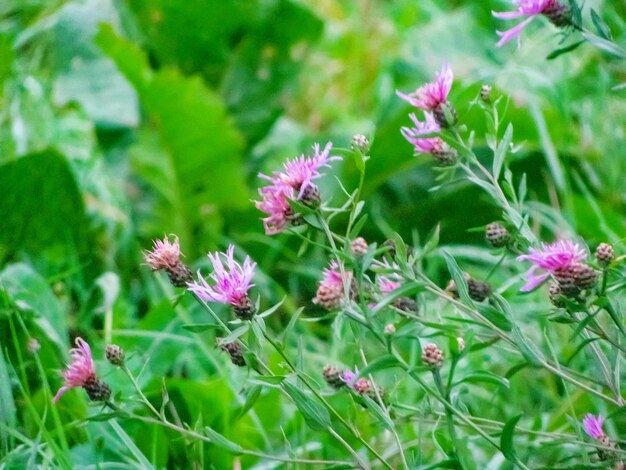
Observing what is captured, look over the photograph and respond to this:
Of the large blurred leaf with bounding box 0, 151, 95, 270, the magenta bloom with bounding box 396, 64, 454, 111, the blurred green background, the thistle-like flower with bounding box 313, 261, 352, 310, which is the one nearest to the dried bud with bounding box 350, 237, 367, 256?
the thistle-like flower with bounding box 313, 261, 352, 310

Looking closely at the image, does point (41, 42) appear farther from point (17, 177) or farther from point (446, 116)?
point (446, 116)

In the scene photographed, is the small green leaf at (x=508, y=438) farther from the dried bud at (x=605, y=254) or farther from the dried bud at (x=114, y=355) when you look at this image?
the dried bud at (x=114, y=355)

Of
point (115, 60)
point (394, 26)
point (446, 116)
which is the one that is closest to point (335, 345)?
point (446, 116)

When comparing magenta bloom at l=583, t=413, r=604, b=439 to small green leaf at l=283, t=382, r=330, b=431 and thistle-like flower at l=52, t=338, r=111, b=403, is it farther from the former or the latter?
thistle-like flower at l=52, t=338, r=111, b=403

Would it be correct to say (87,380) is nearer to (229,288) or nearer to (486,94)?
(229,288)

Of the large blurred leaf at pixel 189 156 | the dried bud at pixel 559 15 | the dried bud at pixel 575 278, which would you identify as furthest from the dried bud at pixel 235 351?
the large blurred leaf at pixel 189 156

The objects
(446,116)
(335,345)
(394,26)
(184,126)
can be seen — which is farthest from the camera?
(394,26)
